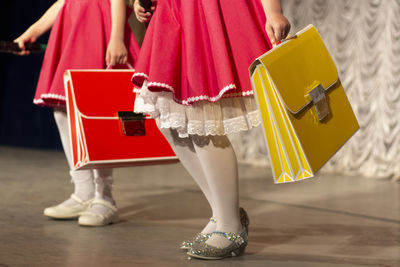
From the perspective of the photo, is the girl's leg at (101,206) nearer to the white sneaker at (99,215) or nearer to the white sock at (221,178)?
the white sneaker at (99,215)

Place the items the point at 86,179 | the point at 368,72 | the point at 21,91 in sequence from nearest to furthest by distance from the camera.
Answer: the point at 86,179 < the point at 368,72 < the point at 21,91

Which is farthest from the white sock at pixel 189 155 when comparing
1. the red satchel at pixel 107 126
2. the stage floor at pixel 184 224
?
the red satchel at pixel 107 126

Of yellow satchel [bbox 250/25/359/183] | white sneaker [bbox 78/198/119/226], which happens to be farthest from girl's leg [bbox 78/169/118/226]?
yellow satchel [bbox 250/25/359/183]

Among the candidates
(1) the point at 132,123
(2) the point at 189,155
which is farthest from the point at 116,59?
(2) the point at 189,155

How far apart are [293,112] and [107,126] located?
27.8 inches

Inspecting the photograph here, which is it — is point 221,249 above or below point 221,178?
below

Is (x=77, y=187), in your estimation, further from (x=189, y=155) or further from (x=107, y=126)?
(x=189, y=155)

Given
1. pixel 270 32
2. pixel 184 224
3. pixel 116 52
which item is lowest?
pixel 184 224

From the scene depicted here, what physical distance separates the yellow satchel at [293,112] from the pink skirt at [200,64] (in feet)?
0.37

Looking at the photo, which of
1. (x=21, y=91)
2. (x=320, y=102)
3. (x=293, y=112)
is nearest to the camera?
(x=293, y=112)

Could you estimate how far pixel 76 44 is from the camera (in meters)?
1.97

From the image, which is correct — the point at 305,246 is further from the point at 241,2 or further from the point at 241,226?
the point at 241,2

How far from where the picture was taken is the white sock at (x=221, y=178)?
58.5 inches

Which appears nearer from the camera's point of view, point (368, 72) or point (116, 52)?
point (116, 52)
